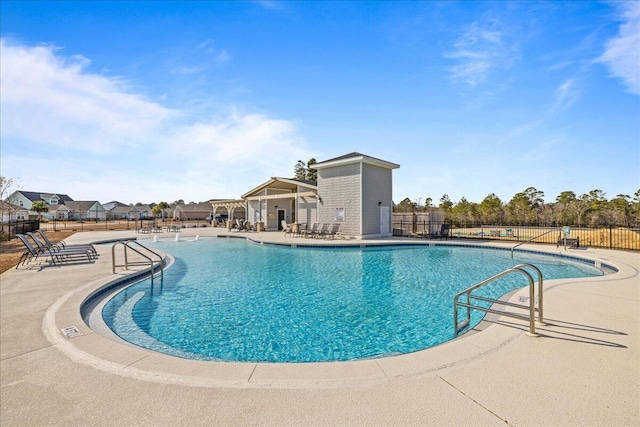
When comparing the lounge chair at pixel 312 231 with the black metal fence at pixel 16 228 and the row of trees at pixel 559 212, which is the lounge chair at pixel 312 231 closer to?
the row of trees at pixel 559 212

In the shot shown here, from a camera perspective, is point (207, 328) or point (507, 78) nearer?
point (207, 328)

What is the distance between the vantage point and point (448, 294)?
21.6ft

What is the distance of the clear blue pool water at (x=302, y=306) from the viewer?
422 cm

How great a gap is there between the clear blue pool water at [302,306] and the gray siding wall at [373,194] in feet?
19.5

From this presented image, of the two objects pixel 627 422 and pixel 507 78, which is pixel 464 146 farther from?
pixel 627 422

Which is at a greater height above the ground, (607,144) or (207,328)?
(607,144)

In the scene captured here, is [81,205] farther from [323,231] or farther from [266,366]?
[266,366]

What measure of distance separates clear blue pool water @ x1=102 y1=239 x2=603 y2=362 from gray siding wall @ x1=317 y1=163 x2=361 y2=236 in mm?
5975

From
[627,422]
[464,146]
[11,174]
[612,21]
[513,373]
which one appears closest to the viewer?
[627,422]

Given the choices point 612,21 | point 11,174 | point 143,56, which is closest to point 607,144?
point 612,21

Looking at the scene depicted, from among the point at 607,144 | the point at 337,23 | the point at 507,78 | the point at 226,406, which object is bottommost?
the point at 226,406

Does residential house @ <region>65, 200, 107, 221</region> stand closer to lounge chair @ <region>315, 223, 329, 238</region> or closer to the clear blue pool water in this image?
lounge chair @ <region>315, 223, 329, 238</region>

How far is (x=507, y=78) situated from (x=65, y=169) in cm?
2921

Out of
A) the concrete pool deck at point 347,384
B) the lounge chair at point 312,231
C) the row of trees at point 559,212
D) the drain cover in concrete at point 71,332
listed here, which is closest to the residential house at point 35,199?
the lounge chair at point 312,231
